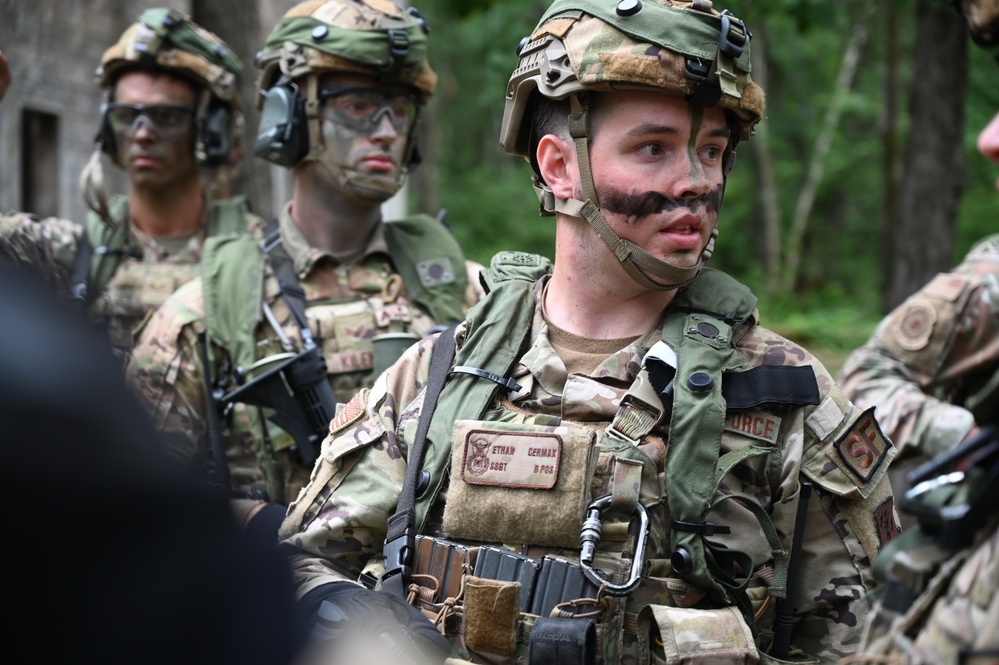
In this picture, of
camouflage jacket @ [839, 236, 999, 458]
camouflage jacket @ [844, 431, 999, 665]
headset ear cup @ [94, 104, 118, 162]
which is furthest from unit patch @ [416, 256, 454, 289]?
camouflage jacket @ [844, 431, 999, 665]

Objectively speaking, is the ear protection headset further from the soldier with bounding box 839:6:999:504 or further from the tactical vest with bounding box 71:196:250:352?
the soldier with bounding box 839:6:999:504

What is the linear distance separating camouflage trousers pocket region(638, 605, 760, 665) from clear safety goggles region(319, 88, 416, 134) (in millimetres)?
2922

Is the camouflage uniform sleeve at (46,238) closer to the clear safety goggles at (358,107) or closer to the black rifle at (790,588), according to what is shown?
the clear safety goggles at (358,107)

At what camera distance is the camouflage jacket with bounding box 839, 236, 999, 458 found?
473 centimetres

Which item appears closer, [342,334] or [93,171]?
[342,334]

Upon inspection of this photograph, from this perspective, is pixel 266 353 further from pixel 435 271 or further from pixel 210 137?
pixel 210 137

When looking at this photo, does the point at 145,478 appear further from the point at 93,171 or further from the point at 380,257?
the point at 93,171

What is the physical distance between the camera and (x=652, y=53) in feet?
9.55

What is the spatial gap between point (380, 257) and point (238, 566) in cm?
383

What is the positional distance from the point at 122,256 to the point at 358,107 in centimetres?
183

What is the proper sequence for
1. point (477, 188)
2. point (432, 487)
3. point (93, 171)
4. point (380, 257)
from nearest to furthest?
point (432, 487)
point (380, 257)
point (93, 171)
point (477, 188)

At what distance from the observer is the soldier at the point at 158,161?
5.98 metres

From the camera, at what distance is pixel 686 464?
275 centimetres

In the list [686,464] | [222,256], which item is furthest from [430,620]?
[222,256]
